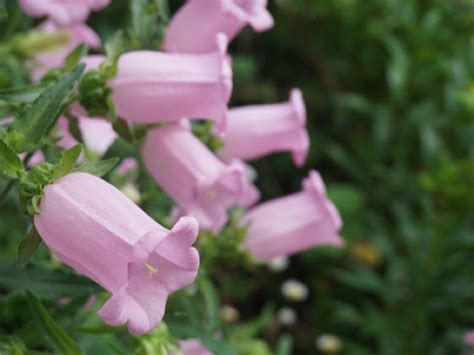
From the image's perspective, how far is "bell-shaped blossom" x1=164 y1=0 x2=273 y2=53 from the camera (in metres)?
0.82

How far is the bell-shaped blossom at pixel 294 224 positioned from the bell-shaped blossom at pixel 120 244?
0.45 m

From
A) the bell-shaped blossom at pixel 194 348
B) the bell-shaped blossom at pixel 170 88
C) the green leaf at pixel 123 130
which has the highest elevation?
the bell-shaped blossom at pixel 170 88

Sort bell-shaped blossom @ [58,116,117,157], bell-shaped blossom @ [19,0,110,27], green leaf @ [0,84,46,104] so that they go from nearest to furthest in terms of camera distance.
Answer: green leaf @ [0,84,46,104]
bell-shaped blossom @ [19,0,110,27]
bell-shaped blossom @ [58,116,117,157]

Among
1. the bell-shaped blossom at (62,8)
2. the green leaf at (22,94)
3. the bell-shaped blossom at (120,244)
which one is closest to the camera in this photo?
the bell-shaped blossom at (120,244)

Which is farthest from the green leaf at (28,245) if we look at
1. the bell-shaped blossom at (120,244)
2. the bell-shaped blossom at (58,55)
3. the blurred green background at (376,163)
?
the blurred green background at (376,163)

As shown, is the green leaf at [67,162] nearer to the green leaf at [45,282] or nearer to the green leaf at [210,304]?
the green leaf at [45,282]

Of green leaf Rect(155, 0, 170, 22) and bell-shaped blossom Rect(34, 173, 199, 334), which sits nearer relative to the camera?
bell-shaped blossom Rect(34, 173, 199, 334)

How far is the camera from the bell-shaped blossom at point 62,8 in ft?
2.81

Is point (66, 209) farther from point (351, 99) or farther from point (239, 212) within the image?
point (351, 99)

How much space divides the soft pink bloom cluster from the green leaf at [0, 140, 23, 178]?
0.03 m

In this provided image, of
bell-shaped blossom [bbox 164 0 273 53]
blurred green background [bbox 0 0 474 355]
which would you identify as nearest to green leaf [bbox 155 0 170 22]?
bell-shaped blossom [bbox 164 0 273 53]

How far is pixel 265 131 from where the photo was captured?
948 mm

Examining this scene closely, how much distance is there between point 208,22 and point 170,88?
10 cm

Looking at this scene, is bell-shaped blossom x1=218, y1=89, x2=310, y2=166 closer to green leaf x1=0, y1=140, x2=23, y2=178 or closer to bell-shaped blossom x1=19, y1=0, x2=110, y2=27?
bell-shaped blossom x1=19, y1=0, x2=110, y2=27
